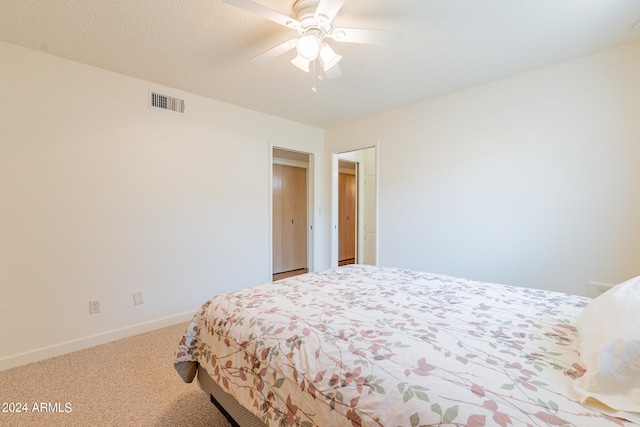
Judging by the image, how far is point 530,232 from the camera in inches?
91.7

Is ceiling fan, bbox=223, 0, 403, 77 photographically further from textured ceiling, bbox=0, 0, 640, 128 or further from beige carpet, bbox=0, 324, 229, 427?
beige carpet, bbox=0, 324, 229, 427

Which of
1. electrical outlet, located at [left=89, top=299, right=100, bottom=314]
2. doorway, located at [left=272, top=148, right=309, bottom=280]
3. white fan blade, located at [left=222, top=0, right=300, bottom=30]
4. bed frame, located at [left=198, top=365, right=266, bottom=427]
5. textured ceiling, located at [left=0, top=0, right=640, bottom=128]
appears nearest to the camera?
bed frame, located at [left=198, top=365, right=266, bottom=427]

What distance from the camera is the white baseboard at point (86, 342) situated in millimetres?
1957

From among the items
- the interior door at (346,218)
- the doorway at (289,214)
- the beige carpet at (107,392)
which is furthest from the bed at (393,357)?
the interior door at (346,218)

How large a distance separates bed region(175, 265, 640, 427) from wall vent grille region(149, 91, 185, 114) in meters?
2.12

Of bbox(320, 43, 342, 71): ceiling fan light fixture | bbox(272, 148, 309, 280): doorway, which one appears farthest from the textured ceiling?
bbox(272, 148, 309, 280): doorway

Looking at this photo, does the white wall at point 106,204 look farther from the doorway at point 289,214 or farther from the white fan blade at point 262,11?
the white fan blade at point 262,11

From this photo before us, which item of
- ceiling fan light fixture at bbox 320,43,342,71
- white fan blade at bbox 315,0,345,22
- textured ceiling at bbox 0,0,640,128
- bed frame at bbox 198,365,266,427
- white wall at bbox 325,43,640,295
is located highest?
textured ceiling at bbox 0,0,640,128

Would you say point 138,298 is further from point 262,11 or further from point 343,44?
point 343,44

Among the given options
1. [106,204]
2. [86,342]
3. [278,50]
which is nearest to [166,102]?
[106,204]

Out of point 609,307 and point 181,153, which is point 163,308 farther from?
point 609,307

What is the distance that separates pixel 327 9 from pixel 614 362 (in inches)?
68.0

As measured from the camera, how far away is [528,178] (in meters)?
2.34

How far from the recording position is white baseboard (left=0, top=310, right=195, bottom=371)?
6.42 ft
